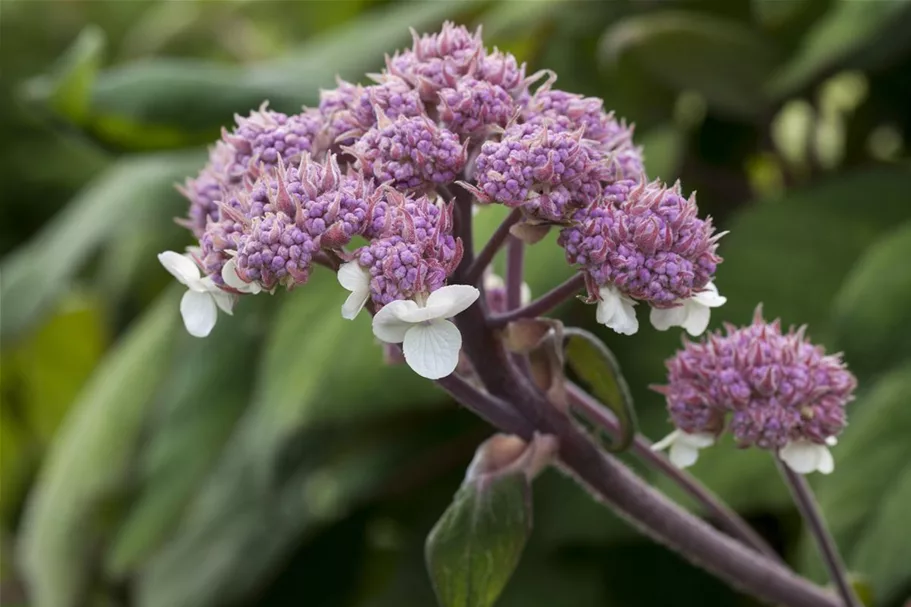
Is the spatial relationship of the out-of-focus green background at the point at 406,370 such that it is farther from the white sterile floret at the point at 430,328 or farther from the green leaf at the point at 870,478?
the white sterile floret at the point at 430,328

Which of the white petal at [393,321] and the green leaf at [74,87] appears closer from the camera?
the white petal at [393,321]

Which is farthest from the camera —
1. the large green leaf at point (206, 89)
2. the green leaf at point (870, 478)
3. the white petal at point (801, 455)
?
the large green leaf at point (206, 89)

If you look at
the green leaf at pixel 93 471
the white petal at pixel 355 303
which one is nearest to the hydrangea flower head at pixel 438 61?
the white petal at pixel 355 303

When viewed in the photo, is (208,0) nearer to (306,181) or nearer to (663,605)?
(663,605)

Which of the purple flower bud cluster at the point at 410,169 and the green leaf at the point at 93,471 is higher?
the purple flower bud cluster at the point at 410,169

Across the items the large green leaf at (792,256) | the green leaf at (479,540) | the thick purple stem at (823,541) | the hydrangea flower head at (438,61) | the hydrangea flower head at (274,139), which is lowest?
the large green leaf at (792,256)

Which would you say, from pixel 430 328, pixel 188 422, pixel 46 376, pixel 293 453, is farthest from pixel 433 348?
pixel 46 376
